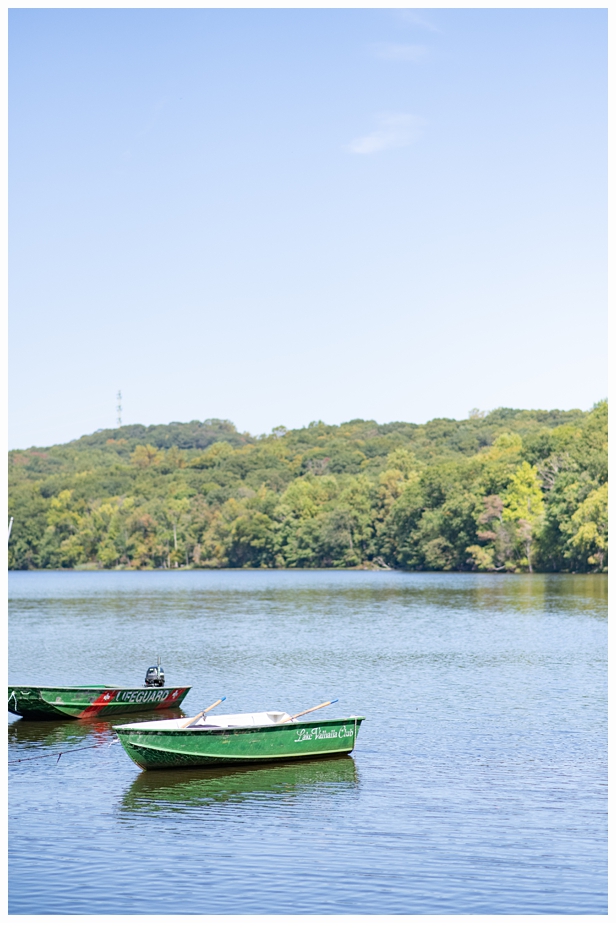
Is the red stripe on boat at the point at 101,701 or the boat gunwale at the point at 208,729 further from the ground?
the boat gunwale at the point at 208,729

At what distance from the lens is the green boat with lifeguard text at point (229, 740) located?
20.0 metres

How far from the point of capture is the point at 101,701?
88.0 ft

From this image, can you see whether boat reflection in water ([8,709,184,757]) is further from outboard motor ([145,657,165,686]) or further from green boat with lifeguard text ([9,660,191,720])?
outboard motor ([145,657,165,686])

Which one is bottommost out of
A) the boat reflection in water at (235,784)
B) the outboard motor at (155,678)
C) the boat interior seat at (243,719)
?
the boat reflection in water at (235,784)

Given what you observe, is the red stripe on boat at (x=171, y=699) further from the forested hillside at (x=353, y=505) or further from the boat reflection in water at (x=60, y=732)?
the forested hillside at (x=353, y=505)

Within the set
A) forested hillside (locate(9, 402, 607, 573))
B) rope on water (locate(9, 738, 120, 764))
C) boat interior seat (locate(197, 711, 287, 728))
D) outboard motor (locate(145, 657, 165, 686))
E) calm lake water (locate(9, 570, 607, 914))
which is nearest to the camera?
calm lake water (locate(9, 570, 607, 914))

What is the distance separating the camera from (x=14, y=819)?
17219 millimetres

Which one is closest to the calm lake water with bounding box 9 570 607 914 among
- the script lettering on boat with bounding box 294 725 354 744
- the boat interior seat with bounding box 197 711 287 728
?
the script lettering on boat with bounding box 294 725 354 744

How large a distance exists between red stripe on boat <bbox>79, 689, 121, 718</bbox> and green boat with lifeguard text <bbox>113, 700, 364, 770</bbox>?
19.4 ft

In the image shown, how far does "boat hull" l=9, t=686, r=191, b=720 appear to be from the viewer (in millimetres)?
26266

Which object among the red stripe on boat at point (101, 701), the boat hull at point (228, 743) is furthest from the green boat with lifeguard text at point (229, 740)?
the red stripe on boat at point (101, 701)

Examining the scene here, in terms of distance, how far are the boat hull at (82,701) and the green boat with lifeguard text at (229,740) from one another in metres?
5.96

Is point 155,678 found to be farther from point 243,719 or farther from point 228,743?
point 228,743
